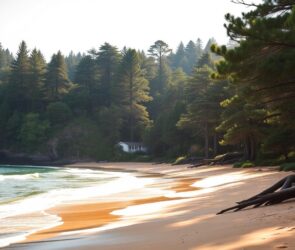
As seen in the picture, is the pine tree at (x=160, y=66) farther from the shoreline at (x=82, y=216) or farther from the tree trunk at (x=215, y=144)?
the shoreline at (x=82, y=216)

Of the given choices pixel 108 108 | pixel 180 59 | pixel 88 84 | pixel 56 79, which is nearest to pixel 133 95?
pixel 108 108

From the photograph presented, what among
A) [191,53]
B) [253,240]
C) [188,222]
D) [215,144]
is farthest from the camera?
[191,53]

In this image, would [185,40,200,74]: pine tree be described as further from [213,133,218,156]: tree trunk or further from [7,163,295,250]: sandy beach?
[7,163,295,250]: sandy beach

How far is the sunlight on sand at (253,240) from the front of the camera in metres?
6.57

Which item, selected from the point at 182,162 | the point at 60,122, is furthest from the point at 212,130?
the point at 60,122

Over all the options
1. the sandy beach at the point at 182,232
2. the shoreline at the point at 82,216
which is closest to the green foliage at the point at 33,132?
the shoreline at the point at 82,216

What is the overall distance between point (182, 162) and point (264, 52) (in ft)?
140

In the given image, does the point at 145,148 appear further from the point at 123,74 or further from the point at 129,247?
the point at 129,247

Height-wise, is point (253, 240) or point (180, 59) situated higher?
point (180, 59)

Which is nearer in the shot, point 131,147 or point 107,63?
point 131,147

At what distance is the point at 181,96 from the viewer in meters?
79.0

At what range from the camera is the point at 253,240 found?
22.4 feet

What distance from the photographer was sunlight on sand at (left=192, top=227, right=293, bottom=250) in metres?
6.57

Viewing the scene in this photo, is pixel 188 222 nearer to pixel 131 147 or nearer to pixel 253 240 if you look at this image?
pixel 253 240
